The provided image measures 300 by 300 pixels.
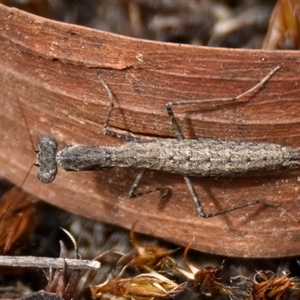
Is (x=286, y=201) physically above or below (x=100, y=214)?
above

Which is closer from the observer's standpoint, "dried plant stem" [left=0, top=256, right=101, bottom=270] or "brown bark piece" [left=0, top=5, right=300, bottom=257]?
"brown bark piece" [left=0, top=5, right=300, bottom=257]

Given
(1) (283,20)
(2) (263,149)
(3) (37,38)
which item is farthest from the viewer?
(1) (283,20)

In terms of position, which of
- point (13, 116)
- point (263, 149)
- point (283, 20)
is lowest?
point (13, 116)

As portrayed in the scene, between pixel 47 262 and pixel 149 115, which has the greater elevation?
pixel 149 115

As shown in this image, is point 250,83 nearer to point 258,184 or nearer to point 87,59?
point 258,184

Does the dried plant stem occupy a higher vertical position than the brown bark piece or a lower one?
lower

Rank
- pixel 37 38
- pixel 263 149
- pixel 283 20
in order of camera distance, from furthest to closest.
A: 1. pixel 283 20
2. pixel 263 149
3. pixel 37 38

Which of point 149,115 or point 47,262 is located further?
point 47,262

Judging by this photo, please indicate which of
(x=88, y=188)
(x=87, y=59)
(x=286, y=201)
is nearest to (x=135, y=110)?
(x=87, y=59)
